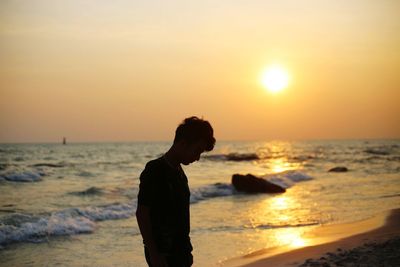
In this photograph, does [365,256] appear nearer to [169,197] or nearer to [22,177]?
[169,197]

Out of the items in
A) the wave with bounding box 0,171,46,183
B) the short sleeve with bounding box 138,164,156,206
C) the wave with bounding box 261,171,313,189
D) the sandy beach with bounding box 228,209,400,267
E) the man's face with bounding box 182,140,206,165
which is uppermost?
the man's face with bounding box 182,140,206,165

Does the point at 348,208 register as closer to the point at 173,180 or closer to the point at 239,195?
the point at 239,195

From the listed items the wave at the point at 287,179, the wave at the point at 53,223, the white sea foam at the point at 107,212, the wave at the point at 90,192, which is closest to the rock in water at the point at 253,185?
the wave at the point at 287,179

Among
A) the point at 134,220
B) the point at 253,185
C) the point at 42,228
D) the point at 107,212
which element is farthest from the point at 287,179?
the point at 42,228

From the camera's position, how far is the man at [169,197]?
9.85ft

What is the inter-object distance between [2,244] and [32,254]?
160cm

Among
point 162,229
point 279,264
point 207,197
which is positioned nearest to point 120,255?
point 279,264

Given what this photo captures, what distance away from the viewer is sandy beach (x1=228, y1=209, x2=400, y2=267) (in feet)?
23.0

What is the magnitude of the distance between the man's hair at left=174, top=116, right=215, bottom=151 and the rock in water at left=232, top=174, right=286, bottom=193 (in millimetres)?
18622

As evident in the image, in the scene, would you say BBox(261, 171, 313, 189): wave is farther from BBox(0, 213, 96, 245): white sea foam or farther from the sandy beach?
the sandy beach

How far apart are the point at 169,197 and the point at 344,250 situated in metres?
5.64

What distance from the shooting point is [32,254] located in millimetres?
9383

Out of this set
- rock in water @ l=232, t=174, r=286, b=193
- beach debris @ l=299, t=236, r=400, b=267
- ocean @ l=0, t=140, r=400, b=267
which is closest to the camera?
beach debris @ l=299, t=236, r=400, b=267

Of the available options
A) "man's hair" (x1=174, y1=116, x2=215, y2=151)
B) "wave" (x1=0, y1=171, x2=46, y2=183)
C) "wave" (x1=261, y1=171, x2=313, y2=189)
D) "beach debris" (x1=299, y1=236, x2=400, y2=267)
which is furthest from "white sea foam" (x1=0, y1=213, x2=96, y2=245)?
"wave" (x1=0, y1=171, x2=46, y2=183)
